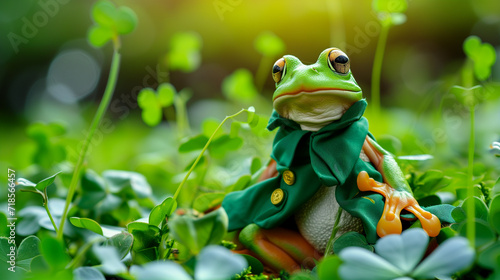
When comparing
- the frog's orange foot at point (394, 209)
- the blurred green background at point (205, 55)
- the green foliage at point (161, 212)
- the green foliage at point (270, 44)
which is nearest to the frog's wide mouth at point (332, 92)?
the frog's orange foot at point (394, 209)

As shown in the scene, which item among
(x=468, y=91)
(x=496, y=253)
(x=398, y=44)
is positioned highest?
(x=468, y=91)

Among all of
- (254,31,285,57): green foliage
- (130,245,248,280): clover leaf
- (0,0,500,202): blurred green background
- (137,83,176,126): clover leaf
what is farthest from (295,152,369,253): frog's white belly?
(0,0,500,202): blurred green background

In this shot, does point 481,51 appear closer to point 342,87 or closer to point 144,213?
point 342,87

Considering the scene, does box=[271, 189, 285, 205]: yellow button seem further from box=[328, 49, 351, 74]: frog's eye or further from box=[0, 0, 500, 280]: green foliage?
box=[328, 49, 351, 74]: frog's eye

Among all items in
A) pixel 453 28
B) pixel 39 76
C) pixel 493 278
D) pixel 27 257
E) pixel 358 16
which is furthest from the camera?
pixel 39 76

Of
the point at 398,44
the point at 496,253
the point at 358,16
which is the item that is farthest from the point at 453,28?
the point at 496,253
